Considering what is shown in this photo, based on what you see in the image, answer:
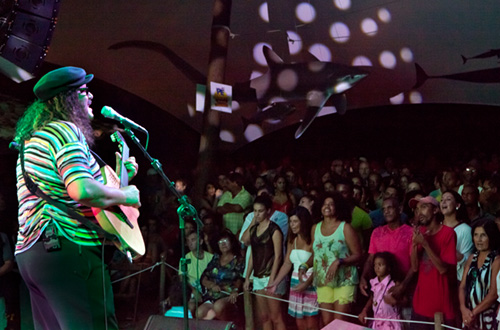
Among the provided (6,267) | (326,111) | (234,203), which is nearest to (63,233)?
(6,267)

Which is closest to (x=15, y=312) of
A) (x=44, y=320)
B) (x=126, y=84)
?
(x=126, y=84)

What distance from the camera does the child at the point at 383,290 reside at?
428cm

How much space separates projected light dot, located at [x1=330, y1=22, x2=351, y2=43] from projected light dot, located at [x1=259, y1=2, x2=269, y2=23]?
2.39 ft

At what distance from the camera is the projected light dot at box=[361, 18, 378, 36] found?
5.61 m

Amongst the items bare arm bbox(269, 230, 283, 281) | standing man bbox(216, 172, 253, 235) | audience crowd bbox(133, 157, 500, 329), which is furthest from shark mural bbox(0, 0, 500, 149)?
bare arm bbox(269, 230, 283, 281)

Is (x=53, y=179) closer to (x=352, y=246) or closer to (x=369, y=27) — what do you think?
(x=352, y=246)

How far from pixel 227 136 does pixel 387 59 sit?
1.82m

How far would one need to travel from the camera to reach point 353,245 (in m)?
4.56

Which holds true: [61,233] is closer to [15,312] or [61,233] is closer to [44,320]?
[44,320]

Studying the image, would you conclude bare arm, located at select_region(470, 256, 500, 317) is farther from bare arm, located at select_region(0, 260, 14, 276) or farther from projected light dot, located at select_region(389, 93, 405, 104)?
bare arm, located at select_region(0, 260, 14, 276)

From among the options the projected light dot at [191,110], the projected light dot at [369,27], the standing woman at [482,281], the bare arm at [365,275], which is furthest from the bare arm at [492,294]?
the projected light dot at [191,110]

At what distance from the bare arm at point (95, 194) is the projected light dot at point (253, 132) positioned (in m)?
4.15

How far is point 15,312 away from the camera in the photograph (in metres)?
5.30

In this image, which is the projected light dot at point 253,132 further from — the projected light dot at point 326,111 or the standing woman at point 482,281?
the standing woman at point 482,281
